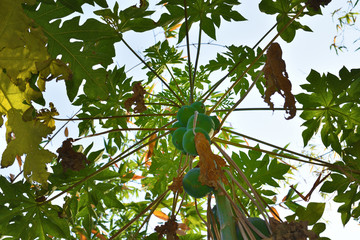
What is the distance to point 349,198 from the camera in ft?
6.33

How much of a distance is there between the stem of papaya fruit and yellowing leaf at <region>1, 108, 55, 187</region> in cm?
68

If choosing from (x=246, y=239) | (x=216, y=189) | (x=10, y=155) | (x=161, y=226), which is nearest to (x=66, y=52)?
(x=10, y=155)

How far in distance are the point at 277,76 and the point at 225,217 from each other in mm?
473

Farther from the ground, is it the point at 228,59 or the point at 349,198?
the point at 228,59

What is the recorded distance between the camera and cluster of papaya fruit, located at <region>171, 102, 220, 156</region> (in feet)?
3.17

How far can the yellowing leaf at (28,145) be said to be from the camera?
124 cm

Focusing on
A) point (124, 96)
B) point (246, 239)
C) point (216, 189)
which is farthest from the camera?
point (124, 96)

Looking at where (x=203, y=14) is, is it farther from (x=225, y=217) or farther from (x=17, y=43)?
(x=225, y=217)

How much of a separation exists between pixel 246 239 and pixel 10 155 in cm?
92

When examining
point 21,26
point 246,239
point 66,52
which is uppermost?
point 66,52

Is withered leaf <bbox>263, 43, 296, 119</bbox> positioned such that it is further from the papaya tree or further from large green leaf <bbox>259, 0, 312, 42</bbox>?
large green leaf <bbox>259, 0, 312, 42</bbox>

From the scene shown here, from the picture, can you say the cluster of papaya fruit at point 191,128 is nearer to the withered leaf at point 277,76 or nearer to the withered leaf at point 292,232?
the withered leaf at point 277,76

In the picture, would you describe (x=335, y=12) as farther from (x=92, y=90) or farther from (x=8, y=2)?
(x=8, y=2)

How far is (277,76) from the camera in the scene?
3.49 ft
